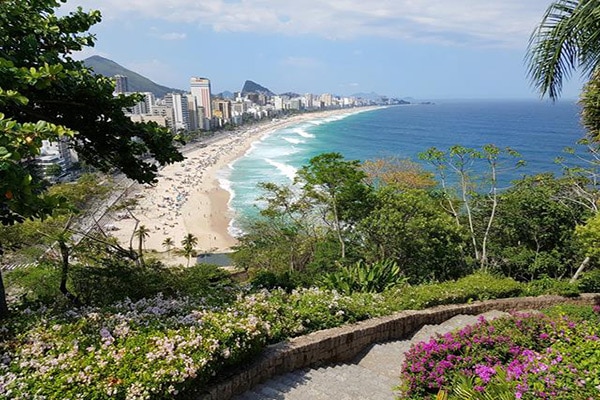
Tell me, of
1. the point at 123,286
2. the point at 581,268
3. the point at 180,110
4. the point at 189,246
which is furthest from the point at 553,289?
the point at 180,110

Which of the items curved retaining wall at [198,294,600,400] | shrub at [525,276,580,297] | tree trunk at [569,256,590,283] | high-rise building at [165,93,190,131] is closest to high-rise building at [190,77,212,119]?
high-rise building at [165,93,190,131]

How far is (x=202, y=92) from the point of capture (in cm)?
14900

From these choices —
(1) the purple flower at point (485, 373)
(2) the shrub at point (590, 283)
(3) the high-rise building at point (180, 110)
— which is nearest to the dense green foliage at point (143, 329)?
(1) the purple flower at point (485, 373)

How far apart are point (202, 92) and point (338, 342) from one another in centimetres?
15249

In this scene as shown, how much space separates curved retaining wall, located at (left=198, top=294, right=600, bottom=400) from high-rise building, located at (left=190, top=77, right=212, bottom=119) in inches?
5151

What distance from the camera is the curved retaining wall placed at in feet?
14.5

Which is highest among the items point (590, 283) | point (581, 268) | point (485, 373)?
point (485, 373)

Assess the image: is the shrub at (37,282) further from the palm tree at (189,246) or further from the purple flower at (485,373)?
the palm tree at (189,246)

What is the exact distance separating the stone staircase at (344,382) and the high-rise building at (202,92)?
13227cm

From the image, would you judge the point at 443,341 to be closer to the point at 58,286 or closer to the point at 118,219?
the point at 58,286

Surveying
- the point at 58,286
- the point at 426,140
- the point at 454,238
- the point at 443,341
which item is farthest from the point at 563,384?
the point at 426,140

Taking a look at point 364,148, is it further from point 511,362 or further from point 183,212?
point 511,362

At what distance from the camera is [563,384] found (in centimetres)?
360

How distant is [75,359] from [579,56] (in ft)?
17.9
